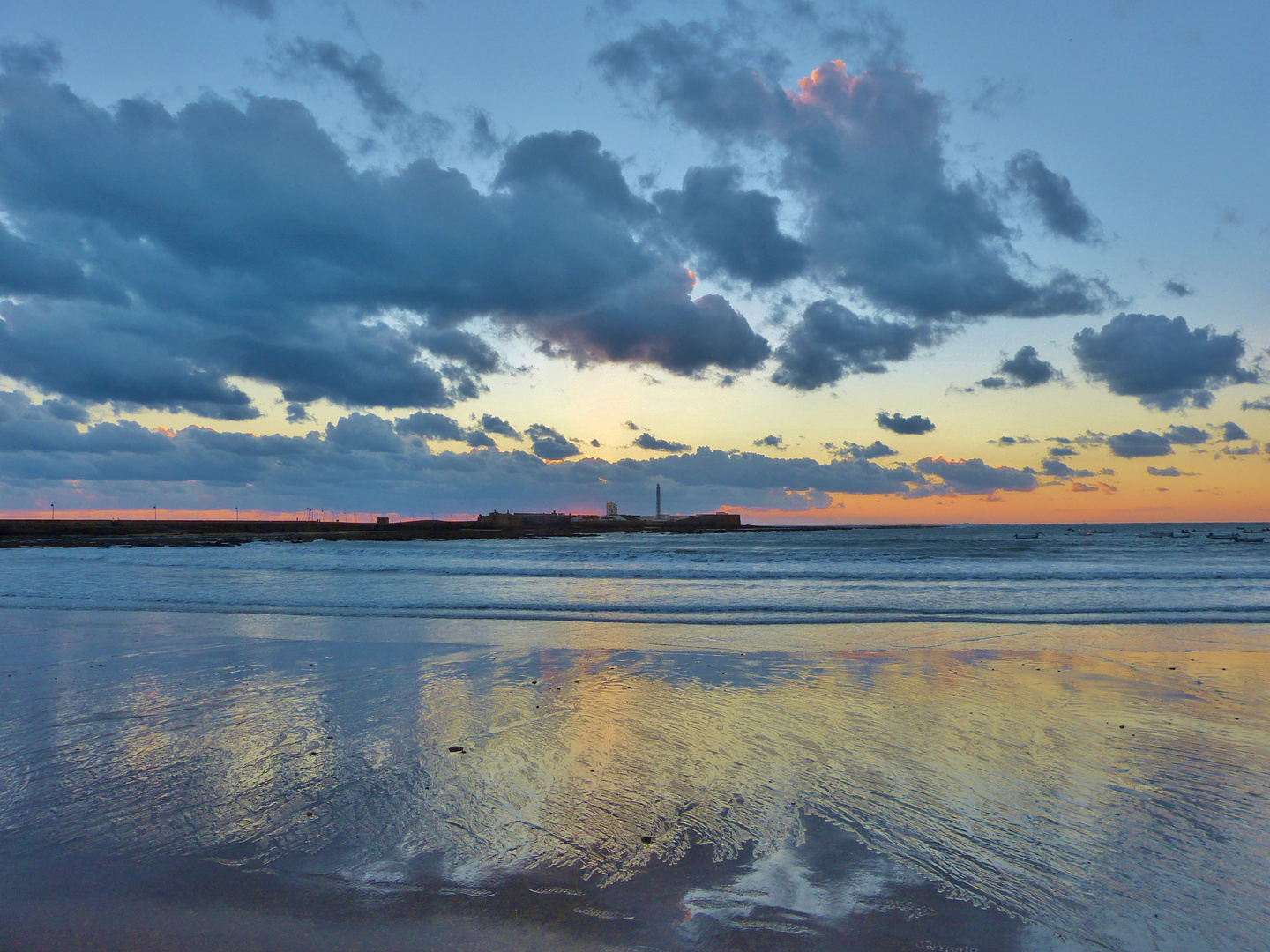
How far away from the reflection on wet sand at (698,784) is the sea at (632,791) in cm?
3

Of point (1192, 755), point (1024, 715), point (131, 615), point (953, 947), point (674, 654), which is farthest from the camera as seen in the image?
point (131, 615)

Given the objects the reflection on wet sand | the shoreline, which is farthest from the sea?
the shoreline

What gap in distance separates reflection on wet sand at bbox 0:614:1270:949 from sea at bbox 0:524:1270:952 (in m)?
0.03

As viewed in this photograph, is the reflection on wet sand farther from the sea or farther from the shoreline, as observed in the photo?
the shoreline

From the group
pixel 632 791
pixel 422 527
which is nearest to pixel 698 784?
pixel 632 791

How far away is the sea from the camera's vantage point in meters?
3.64

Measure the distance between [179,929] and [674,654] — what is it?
8.55 meters

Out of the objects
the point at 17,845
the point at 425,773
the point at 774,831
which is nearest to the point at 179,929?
the point at 17,845

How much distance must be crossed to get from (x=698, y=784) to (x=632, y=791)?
0.57 meters

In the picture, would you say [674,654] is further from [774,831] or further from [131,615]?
[131,615]

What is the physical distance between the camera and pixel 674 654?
450 inches

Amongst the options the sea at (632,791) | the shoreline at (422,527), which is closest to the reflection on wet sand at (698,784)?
the sea at (632,791)

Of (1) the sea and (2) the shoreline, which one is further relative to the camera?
(2) the shoreline

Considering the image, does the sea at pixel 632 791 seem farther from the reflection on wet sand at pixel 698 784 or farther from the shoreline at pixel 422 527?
the shoreline at pixel 422 527
